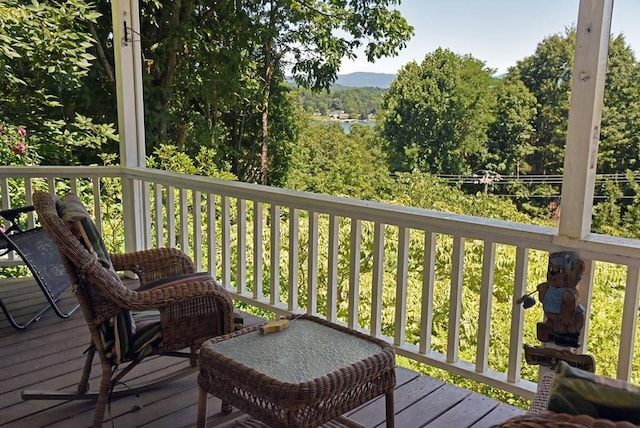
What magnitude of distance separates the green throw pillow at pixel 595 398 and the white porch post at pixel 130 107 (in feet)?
11.5

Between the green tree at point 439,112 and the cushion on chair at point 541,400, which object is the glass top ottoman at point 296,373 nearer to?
the cushion on chair at point 541,400

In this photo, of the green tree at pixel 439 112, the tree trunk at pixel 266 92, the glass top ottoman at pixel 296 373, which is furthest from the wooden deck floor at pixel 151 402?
the green tree at pixel 439 112

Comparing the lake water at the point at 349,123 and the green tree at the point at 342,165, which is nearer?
the lake water at the point at 349,123

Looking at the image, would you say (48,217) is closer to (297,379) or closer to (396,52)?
(297,379)

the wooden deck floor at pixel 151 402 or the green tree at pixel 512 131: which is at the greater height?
the green tree at pixel 512 131

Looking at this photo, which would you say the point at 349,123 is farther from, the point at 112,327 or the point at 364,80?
the point at 112,327

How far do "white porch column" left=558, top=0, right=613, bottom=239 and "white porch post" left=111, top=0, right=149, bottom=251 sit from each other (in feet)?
9.70

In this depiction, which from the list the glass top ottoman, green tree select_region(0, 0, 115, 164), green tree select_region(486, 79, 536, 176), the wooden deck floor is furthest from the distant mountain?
the glass top ottoman

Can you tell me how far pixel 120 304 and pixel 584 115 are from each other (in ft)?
6.00

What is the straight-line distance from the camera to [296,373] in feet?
5.35

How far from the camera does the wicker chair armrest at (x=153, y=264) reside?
2.52m

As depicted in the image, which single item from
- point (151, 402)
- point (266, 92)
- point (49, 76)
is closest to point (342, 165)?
point (266, 92)

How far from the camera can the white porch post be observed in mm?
3715

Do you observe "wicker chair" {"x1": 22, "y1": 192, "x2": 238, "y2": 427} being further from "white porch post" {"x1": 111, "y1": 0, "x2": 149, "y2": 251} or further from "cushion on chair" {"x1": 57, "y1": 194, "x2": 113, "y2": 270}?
"white porch post" {"x1": 111, "y1": 0, "x2": 149, "y2": 251}
